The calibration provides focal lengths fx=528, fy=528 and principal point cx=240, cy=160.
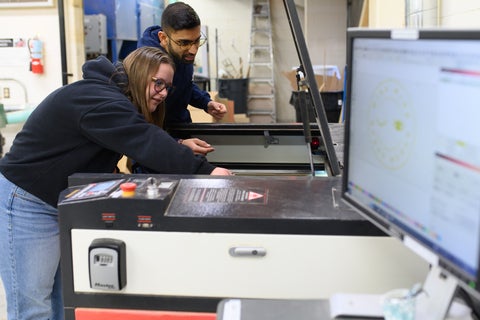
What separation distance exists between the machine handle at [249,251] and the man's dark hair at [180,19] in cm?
120

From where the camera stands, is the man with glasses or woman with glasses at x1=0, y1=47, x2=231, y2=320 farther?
the man with glasses

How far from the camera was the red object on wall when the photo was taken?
102 centimetres

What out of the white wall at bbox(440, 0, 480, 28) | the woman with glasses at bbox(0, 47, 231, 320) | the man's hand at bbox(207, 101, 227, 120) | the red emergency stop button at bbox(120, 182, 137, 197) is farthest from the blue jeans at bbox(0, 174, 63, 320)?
the white wall at bbox(440, 0, 480, 28)

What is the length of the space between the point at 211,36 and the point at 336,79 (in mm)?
2670

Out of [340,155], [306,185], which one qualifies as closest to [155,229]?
[306,185]

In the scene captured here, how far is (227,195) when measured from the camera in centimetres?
109

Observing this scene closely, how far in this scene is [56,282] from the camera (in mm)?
1610

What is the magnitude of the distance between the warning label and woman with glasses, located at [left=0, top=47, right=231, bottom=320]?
23 cm

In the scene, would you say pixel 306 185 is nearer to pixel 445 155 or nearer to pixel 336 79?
pixel 445 155

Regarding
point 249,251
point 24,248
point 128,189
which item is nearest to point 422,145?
point 249,251

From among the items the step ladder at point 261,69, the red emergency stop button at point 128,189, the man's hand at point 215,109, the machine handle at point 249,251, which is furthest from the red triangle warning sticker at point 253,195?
the step ladder at point 261,69

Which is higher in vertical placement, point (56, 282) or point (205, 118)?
point (205, 118)

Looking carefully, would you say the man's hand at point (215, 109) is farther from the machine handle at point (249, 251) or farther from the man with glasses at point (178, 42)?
the machine handle at point (249, 251)

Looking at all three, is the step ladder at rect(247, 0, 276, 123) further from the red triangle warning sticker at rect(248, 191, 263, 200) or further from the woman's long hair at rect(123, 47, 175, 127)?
the red triangle warning sticker at rect(248, 191, 263, 200)
